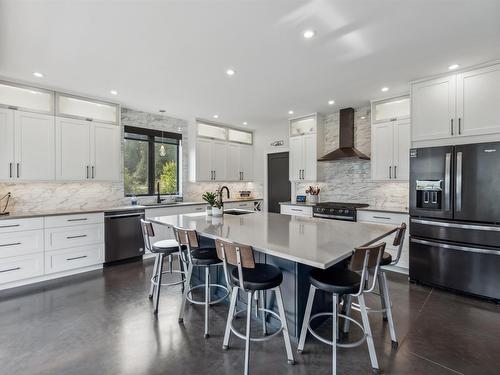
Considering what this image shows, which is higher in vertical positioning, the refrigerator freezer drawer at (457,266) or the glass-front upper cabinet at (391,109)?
the glass-front upper cabinet at (391,109)

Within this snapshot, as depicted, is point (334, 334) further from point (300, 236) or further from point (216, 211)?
point (216, 211)

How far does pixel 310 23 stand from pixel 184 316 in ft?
10.2

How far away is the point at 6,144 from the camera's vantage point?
3.56 meters

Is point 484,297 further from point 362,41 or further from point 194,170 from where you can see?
point 194,170

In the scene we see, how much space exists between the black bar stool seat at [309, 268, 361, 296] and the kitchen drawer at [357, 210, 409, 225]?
→ 88.3 inches

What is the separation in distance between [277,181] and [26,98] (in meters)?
4.98

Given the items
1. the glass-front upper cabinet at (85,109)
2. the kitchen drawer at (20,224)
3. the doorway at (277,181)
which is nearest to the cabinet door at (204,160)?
the doorway at (277,181)

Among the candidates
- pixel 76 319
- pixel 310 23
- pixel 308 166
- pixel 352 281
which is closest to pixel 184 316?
pixel 76 319

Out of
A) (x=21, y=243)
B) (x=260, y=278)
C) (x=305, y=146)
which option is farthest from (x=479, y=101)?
(x=21, y=243)

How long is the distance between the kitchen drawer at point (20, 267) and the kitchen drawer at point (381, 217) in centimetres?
478

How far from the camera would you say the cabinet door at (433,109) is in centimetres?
337

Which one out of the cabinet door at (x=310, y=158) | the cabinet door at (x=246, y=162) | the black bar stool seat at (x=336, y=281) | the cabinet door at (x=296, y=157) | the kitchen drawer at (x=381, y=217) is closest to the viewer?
the black bar stool seat at (x=336, y=281)

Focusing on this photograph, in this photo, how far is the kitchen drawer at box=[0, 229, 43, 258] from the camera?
331cm

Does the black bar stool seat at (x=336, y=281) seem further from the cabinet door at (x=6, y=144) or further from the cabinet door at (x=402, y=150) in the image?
the cabinet door at (x=6, y=144)
